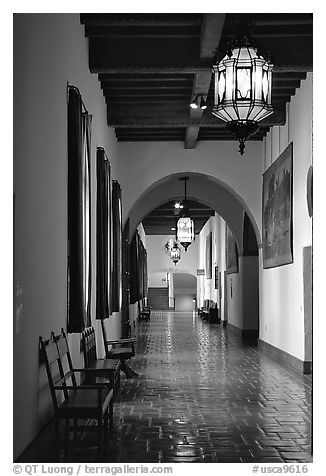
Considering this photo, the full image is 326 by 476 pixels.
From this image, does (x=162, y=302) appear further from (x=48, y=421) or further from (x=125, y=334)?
(x=48, y=421)

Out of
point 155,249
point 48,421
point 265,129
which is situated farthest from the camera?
point 155,249

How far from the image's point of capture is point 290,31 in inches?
369

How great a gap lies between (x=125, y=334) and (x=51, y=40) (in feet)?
34.6

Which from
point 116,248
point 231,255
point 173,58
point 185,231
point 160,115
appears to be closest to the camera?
point 173,58

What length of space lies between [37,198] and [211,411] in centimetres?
330

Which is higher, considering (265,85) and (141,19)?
(141,19)

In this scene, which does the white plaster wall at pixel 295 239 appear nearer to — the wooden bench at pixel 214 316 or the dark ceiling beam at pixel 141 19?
→ the dark ceiling beam at pixel 141 19

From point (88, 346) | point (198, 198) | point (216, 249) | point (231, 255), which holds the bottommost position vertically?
point (88, 346)

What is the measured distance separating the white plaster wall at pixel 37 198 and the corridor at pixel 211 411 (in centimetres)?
91

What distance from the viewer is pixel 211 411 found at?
7.97 meters

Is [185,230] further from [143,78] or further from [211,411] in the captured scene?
[211,411]

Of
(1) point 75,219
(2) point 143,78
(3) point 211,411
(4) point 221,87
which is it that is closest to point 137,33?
(2) point 143,78

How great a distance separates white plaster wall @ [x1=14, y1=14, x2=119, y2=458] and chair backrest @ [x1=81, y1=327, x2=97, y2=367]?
1.37 meters
